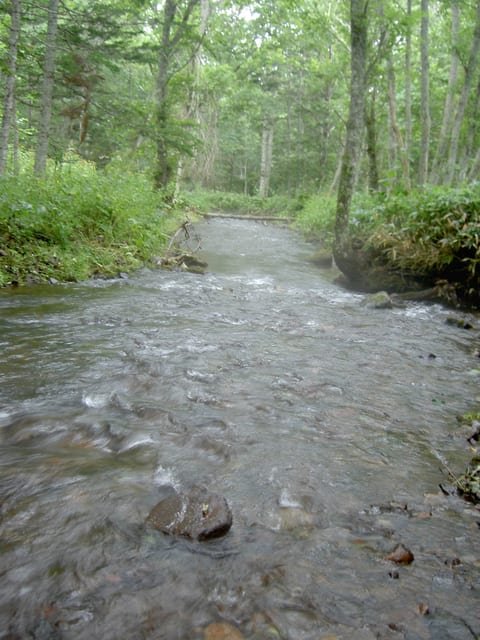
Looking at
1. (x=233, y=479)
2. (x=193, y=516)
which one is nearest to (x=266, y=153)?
(x=233, y=479)

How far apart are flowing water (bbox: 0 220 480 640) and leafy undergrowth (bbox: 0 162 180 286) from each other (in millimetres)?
1605

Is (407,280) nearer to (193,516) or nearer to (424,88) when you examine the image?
(424,88)

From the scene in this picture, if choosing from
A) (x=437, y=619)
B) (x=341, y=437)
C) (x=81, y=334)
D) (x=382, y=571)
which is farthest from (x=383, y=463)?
(x=81, y=334)

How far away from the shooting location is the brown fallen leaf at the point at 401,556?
2193mm

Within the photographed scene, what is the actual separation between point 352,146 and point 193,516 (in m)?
10.3

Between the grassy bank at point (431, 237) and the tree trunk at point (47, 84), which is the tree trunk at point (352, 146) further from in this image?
the tree trunk at point (47, 84)

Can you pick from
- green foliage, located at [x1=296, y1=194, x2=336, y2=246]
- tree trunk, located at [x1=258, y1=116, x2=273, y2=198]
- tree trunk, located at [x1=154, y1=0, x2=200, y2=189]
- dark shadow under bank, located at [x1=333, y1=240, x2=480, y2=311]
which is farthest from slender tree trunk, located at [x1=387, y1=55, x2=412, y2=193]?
tree trunk, located at [x1=258, y1=116, x2=273, y2=198]

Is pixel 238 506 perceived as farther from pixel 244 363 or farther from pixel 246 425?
pixel 244 363

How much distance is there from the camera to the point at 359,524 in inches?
96.6

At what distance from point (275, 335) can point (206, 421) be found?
2875 millimetres

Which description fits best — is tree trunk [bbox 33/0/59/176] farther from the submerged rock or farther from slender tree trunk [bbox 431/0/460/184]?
slender tree trunk [bbox 431/0/460/184]

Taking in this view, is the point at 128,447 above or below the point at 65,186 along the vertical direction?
below

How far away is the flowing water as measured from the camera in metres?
1.86

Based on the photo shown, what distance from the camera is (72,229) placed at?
8.52 metres
